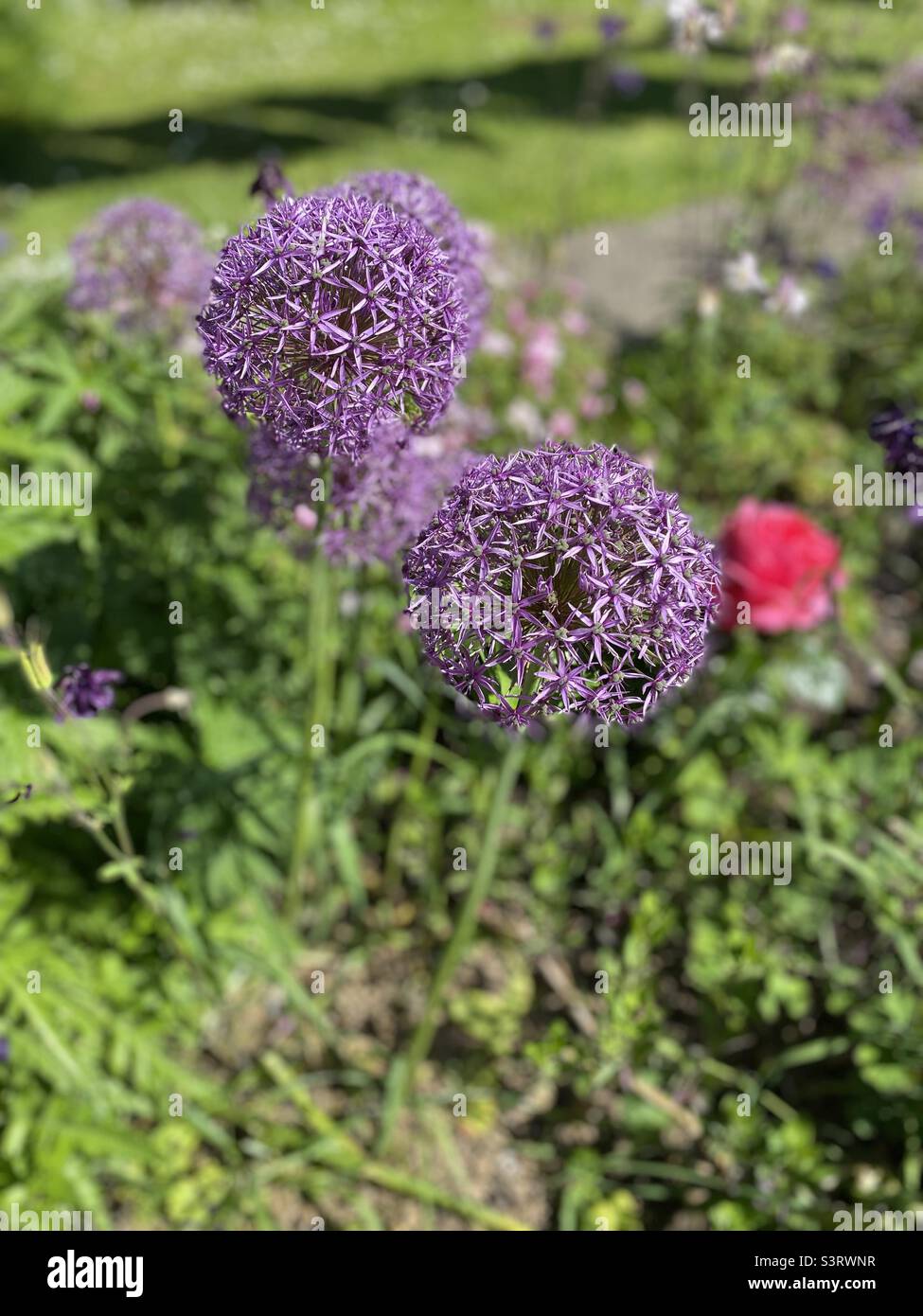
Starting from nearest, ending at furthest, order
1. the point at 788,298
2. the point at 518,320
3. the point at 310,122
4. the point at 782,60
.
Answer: the point at 788,298
the point at 782,60
the point at 518,320
the point at 310,122

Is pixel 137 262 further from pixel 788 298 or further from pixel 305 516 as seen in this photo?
pixel 788 298

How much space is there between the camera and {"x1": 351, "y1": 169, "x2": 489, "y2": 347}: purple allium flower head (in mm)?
2365

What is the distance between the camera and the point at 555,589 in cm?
184

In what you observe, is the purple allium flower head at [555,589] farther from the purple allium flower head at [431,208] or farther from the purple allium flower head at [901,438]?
the purple allium flower head at [901,438]

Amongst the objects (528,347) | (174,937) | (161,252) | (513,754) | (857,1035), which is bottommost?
(857,1035)

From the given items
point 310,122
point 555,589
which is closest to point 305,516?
point 555,589

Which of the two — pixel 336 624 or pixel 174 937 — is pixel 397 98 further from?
pixel 174 937

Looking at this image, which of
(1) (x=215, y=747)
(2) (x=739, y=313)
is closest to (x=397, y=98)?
(2) (x=739, y=313)

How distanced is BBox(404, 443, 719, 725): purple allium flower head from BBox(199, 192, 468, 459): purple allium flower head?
0.26m

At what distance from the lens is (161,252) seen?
3371 mm

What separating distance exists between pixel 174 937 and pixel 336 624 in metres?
1.31

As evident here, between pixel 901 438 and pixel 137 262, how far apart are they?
95.2 inches

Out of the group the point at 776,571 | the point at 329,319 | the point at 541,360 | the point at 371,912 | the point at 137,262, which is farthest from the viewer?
the point at 541,360

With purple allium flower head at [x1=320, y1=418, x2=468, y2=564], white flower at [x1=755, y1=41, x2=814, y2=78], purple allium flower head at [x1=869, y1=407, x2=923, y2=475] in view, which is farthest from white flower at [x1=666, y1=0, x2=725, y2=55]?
purple allium flower head at [x1=320, y1=418, x2=468, y2=564]
